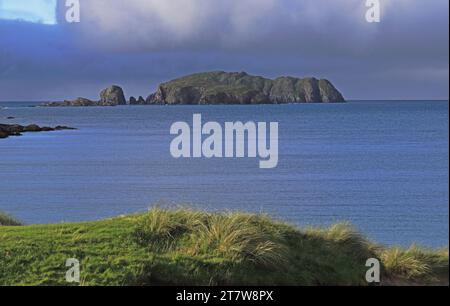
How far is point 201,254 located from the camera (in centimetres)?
1116

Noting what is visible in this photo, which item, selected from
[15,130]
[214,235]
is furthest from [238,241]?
[15,130]

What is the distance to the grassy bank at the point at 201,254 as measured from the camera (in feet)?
34.4

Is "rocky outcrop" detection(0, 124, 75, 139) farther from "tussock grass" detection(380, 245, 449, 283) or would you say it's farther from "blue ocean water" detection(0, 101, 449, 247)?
"tussock grass" detection(380, 245, 449, 283)

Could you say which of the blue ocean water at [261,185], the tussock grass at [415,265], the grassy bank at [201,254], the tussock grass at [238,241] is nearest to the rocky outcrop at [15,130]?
the blue ocean water at [261,185]

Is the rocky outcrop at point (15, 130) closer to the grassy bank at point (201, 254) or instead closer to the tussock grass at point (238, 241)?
the grassy bank at point (201, 254)

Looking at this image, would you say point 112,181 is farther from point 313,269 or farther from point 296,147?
point 313,269

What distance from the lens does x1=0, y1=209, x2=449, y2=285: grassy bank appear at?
10.5 metres

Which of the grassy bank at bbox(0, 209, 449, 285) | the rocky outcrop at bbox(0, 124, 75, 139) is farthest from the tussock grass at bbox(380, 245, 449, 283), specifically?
the rocky outcrop at bbox(0, 124, 75, 139)

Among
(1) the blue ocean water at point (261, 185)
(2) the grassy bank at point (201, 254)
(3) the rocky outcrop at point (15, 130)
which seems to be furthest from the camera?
(3) the rocky outcrop at point (15, 130)

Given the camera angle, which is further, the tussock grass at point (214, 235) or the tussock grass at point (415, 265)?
the tussock grass at point (415, 265)

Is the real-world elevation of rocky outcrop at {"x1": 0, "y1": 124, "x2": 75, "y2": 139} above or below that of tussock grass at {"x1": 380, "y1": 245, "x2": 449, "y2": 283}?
above

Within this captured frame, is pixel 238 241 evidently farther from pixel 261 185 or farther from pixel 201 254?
pixel 261 185
